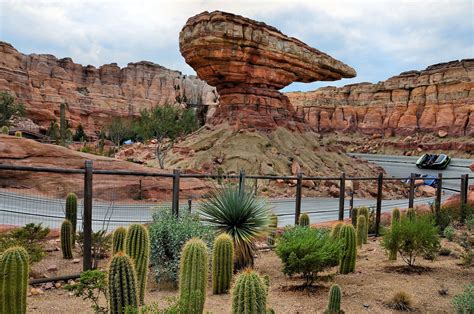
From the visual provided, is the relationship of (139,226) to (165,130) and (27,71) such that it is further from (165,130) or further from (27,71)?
(27,71)

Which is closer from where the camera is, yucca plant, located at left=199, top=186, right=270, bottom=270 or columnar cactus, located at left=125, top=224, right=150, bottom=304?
columnar cactus, located at left=125, top=224, right=150, bottom=304

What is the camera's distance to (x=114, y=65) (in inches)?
3255

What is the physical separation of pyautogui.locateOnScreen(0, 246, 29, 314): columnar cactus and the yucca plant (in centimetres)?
332

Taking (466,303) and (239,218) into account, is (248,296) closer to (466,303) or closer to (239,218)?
(466,303)

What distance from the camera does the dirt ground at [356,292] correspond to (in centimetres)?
543

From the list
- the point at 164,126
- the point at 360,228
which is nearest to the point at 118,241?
the point at 360,228

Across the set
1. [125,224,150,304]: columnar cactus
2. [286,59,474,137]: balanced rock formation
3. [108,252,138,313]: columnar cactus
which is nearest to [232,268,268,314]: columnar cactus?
[108,252,138,313]: columnar cactus

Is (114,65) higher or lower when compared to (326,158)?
higher

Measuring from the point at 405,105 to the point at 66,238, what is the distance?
55.8 m

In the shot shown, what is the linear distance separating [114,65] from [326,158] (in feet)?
219

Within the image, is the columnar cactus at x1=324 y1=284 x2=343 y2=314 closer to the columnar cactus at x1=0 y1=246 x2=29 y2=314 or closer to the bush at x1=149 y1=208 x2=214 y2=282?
the bush at x1=149 y1=208 x2=214 y2=282

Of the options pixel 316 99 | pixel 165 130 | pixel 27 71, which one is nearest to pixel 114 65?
pixel 27 71

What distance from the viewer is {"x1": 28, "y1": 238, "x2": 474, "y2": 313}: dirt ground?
5434 millimetres

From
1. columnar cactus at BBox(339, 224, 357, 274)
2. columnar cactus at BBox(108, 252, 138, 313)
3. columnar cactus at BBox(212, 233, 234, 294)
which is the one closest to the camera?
columnar cactus at BBox(108, 252, 138, 313)
